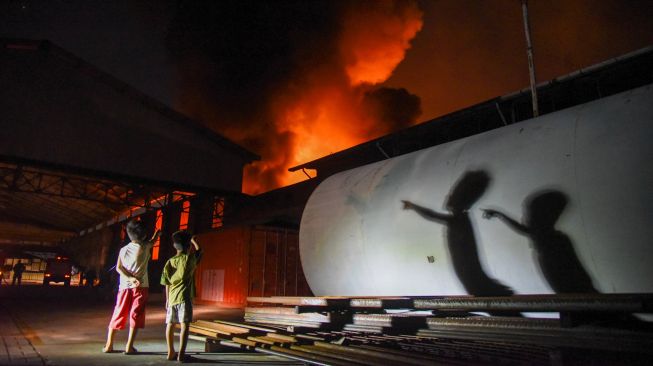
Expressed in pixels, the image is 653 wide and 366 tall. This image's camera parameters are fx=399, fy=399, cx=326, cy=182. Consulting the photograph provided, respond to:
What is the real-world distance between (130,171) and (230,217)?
497cm

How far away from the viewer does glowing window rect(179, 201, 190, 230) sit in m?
A: 19.9

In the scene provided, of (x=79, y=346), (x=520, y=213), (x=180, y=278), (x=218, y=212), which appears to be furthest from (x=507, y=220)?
(x=218, y=212)

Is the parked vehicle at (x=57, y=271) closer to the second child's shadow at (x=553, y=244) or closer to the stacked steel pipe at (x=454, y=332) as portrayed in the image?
the stacked steel pipe at (x=454, y=332)

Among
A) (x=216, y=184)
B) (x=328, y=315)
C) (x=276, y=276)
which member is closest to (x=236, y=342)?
(x=328, y=315)

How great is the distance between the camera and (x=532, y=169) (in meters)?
4.14


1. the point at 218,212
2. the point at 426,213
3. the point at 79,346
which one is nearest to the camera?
the point at 426,213

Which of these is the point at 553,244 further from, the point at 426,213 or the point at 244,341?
the point at 244,341

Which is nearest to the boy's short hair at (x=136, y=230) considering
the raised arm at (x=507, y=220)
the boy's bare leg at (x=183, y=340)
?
the boy's bare leg at (x=183, y=340)

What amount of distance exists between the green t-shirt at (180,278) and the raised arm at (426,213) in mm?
2767

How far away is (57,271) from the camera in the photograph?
2552 cm

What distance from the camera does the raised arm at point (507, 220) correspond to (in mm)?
4094

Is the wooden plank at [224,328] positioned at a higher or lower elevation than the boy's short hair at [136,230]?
lower

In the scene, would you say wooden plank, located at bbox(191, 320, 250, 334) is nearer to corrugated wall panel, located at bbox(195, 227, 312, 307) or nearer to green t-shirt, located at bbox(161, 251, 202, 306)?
green t-shirt, located at bbox(161, 251, 202, 306)

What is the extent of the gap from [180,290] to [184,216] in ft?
54.2
